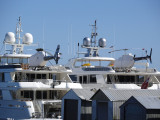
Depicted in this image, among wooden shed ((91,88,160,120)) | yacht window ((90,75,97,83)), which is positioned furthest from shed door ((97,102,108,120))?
yacht window ((90,75,97,83))

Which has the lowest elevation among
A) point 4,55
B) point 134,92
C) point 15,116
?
point 15,116

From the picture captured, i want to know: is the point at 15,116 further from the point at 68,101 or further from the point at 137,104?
the point at 137,104

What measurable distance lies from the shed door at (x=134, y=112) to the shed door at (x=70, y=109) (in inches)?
362

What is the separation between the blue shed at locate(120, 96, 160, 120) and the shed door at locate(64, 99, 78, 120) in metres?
8.69

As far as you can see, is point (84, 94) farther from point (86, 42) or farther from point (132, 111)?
point (86, 42)

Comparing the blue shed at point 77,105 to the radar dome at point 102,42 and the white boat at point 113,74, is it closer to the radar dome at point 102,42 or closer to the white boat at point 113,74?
the white boat at point 113,74

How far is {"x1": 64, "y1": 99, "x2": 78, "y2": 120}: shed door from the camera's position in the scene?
47.1 meters

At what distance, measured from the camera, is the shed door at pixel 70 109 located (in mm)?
47125

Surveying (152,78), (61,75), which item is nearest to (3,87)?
(61,75)

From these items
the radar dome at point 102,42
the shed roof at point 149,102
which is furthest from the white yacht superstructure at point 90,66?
the shed roof at point 149,102

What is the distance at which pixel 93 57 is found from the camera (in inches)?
2714

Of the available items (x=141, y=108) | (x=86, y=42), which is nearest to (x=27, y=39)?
(x=86, y=42)

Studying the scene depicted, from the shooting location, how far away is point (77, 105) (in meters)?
47.0

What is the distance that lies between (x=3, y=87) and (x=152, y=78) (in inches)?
900
